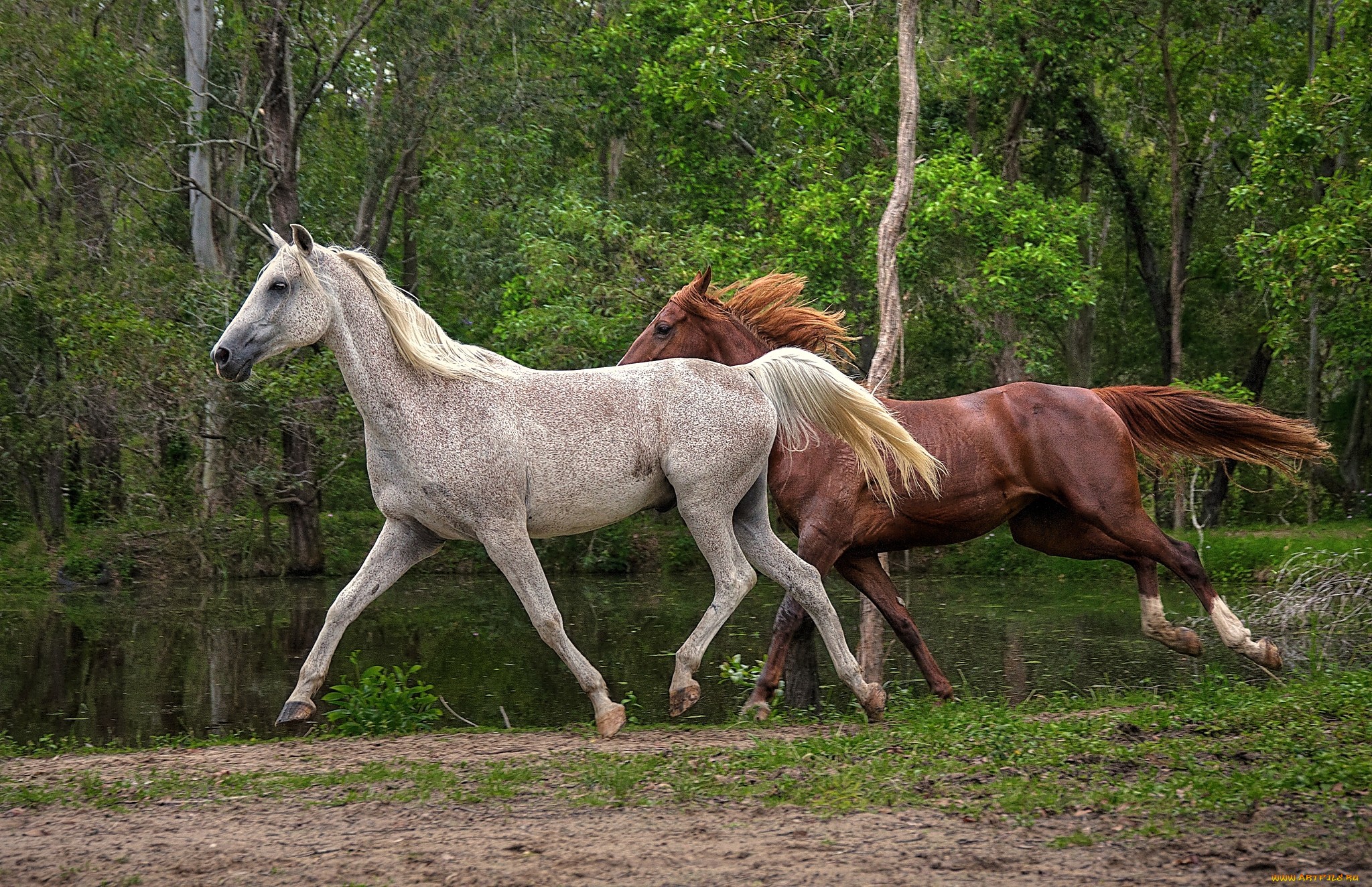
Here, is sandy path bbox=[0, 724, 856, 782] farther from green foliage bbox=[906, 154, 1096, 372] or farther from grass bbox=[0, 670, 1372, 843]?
green foliage bbox=[906, 154, 1096, 372]

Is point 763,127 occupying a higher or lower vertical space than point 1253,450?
higher

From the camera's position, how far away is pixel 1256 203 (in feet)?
53.4

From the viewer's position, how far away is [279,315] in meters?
6.52

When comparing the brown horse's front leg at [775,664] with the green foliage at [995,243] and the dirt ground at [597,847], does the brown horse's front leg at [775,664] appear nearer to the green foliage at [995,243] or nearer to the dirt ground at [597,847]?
the dirt ground at [597,847]

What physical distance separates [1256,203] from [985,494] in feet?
33.8

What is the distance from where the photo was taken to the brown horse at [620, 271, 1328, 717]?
7906 mm

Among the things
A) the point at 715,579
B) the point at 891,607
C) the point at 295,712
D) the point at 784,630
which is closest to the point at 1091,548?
the point at 891,607

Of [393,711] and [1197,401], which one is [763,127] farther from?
[393,711]

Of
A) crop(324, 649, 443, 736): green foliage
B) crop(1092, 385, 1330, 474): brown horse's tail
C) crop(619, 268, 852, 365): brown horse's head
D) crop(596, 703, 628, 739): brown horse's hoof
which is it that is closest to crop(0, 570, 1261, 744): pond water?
crop(324, 649, 443, 736): green foliage

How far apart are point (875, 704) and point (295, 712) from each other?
3.12 meters

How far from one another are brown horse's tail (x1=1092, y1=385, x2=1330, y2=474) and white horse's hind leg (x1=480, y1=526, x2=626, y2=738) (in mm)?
3995

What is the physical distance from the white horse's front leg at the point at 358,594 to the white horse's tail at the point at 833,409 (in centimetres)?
208

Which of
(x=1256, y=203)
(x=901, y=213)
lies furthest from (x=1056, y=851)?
(x=1256, y=203)

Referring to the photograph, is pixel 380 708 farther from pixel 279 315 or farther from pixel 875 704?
pixel 875 704
